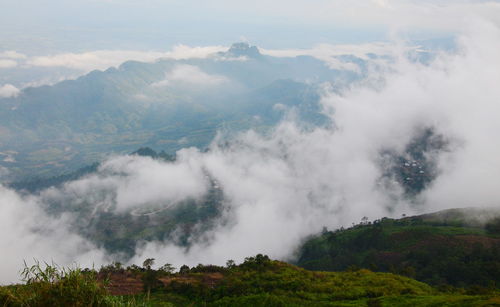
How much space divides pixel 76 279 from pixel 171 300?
192ft

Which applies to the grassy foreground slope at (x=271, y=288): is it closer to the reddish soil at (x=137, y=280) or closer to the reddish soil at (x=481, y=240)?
the reddish soil at (x=137, y=280)

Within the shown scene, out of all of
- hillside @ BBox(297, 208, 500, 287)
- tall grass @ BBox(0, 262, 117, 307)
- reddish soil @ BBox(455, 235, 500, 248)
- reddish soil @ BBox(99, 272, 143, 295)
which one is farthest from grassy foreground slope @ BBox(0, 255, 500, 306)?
reddish soil @ BBox(455, 235, 500, 248)

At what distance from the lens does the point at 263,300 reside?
2243 inches

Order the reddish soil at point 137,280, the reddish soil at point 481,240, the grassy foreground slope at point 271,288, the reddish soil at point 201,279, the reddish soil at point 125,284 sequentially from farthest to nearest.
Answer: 1. the reddish soil at point 481,240
2. the reddish soil at point 201,279
3. the reddish soil at point 137,280
4. the reddish soil at point 125,284
5. the grassy foreground slope at point 271,288

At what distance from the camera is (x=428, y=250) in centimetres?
14700

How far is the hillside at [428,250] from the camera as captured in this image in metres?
121

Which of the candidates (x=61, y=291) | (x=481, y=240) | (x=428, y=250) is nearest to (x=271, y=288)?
(x=61, y=291)

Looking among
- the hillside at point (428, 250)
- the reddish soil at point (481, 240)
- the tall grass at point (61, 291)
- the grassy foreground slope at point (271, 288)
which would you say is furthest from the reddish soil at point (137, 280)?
the reddish soil at point (481, 240)

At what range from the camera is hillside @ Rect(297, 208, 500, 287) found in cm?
12138

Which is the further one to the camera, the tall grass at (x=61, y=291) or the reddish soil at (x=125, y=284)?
the reddish soil at (x=125, y=284)

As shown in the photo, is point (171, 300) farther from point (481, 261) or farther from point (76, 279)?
point (481, 261)

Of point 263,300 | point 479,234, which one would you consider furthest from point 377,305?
point 479,234

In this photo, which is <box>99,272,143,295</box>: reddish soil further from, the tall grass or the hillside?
the hillside

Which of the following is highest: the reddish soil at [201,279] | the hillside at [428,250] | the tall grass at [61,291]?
the tall grass at [61,291]
